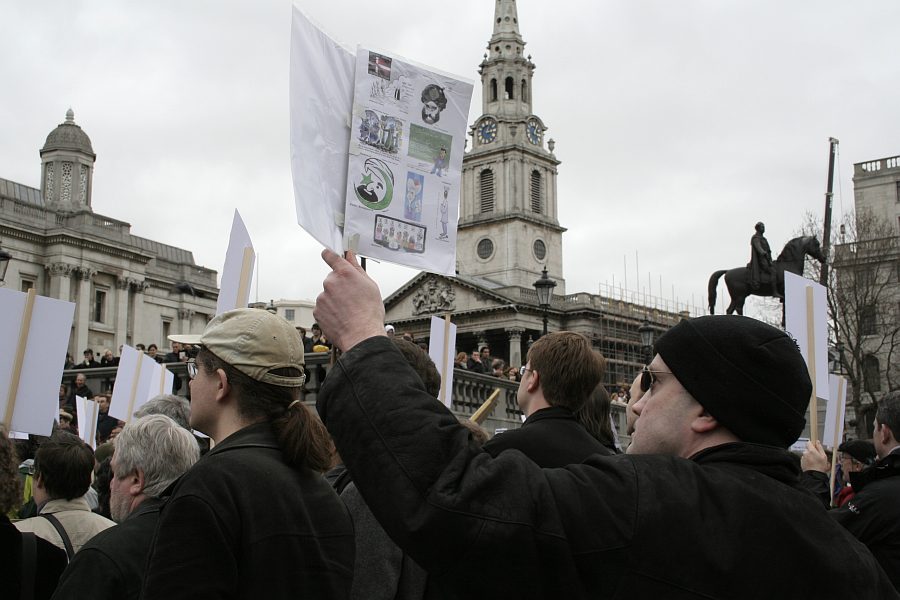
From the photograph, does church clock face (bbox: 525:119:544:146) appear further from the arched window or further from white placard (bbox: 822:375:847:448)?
white placard (bbox: 822:375:847:448)

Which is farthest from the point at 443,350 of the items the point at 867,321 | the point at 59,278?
the point at 59,278

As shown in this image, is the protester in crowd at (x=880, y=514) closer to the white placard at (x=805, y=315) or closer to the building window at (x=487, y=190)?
the white placard at (x=805, y=315)

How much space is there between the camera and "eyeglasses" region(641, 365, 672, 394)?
216 cm

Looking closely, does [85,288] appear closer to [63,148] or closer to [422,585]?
[63,148]

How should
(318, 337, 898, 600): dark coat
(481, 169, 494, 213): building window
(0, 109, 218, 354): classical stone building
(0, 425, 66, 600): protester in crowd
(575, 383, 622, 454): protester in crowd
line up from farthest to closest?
1. (481, 169, 494, 213): building window
2. (0, 109, 218, 354): classical stone building
3. (575, 383, 622, 454): protester in crowd
4. (0, 425, 66, 600): protester in crowd
5. (318, 337, 898, 600): dark coat

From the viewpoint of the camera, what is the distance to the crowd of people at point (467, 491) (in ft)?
5.78

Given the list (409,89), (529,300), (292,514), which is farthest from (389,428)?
(529,300)

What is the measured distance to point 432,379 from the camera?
4012mm

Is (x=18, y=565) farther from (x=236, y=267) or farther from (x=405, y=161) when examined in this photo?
(x=236, y=267)

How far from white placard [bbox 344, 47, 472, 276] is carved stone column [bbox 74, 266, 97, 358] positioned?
46966 mm

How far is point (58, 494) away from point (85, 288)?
4751 cm

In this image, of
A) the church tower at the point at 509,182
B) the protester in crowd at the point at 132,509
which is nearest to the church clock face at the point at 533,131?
the church tower at the point at 509,182

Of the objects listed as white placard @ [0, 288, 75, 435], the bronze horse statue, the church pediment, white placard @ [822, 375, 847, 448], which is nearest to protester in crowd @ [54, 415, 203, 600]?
white placard @ [0, 288, 75, 435]

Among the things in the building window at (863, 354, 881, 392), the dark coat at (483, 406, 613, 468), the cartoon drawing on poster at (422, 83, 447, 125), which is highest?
the building window at (863, 354, 881, 392)
